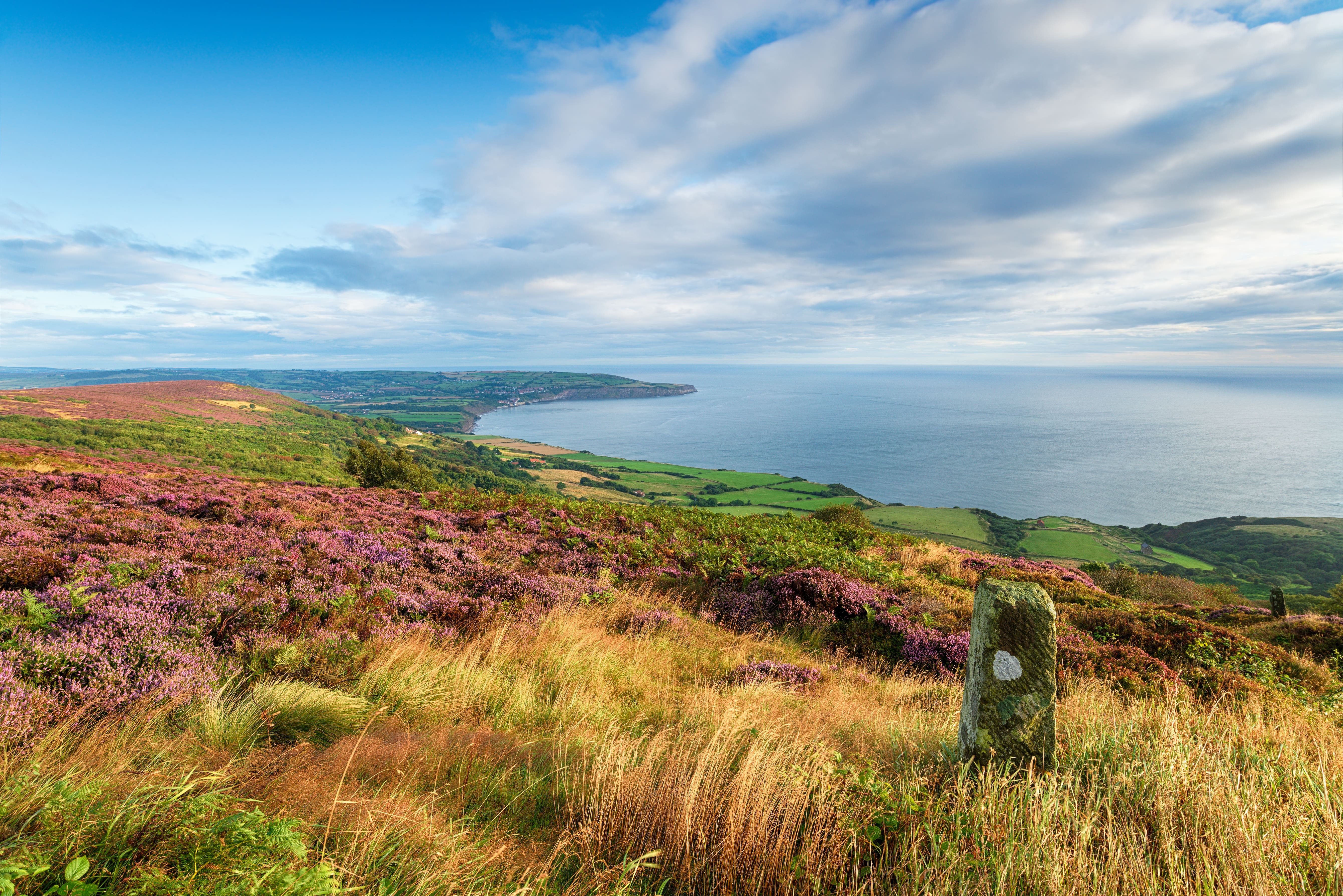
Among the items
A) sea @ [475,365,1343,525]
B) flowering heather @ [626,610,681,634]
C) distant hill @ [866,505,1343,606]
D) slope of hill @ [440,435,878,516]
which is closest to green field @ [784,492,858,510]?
slope of hill @ [440,435,878,516]

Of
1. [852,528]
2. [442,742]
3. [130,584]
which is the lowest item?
[852,528]

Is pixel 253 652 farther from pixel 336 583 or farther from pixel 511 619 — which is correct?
pixel 511 619

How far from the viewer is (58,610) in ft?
14.9

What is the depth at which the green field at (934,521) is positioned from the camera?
62.6 metres

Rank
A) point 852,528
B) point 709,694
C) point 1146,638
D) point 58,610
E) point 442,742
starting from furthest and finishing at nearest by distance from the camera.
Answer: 1. point 852,528
2. point 1146,638
3. point 709,694
4. point 58,610
5. point 442,742

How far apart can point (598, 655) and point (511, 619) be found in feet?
5.41

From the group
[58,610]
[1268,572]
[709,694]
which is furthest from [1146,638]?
[1268,572]

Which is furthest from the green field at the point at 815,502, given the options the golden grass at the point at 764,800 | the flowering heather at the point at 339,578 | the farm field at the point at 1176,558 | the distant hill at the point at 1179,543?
the golden grass at the point at 764,800

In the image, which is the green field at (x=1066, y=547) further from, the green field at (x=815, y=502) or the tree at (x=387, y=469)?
the tree at (x=387, y=469)

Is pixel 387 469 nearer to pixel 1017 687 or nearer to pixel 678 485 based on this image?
pixel 1017 687

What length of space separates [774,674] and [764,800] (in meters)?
3.37

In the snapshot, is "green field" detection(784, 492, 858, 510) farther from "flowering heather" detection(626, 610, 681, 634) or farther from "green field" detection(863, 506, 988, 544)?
"flowering heather" detection(626, 610, 681, 634)

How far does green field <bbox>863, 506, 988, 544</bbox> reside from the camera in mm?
62625

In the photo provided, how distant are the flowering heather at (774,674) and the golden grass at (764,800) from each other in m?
1.36
